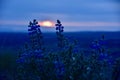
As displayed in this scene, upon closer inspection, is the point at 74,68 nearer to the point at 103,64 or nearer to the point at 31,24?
the point at 103,64

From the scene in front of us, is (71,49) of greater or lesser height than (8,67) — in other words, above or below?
above

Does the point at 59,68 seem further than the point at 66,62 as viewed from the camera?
No

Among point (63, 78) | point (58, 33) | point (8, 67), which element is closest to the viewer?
point (63, 78)

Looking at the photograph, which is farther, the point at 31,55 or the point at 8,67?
the point at 8,67

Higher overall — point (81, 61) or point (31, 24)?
point (31, 24)

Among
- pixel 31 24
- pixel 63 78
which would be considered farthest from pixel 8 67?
pixel 63 78

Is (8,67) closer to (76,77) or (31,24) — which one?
(31,24)

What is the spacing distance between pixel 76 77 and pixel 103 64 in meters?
0.47

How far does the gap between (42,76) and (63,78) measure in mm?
342

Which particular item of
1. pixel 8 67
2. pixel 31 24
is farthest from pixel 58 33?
pixel 8 67

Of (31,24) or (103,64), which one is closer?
(103,64)

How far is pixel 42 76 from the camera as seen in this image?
7535 millimetres

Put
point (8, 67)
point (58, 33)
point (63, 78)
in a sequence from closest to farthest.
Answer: point (63, 78) → point (58, 33) → point (8, 67)

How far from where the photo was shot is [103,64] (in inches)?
297
